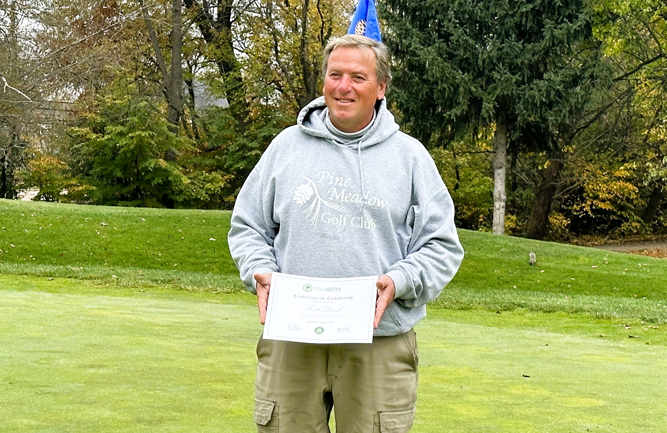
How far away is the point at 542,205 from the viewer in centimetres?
2827

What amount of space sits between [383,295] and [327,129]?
0.57m

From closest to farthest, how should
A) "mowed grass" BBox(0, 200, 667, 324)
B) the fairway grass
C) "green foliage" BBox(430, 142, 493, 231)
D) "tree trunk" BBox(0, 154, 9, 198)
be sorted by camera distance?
the fairway grass < "mowed grass" BBox(0, 200, 667, 324) < "tree trunk" BBox(0, 154, 9, 198) < "green foliage" BBox(430, 142, 493, 231)

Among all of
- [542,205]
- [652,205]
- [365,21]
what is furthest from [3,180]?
[652,205]

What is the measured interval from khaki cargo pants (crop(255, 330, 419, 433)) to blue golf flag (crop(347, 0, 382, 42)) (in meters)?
7.05

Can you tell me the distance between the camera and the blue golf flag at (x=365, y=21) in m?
9.12

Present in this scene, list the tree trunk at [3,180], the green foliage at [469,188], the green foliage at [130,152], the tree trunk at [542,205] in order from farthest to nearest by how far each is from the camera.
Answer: the green foliage at [469,188], the tree trunk at [3,180], the tree trunk at [542,205], the green foliage at [130,152]

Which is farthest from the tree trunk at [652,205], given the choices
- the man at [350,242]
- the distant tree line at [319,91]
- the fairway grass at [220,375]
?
the man at [350,242]

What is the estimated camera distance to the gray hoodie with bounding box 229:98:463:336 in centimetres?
231

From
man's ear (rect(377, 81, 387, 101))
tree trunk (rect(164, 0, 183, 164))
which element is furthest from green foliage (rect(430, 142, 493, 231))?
man's ear (rect(377, 81, 387, 101))

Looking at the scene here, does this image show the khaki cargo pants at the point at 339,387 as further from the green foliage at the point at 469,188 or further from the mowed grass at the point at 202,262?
the green foliage at the point at 469,188

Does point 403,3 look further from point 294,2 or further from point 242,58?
point 242,58

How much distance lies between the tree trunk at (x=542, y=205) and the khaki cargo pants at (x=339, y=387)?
26463 mm

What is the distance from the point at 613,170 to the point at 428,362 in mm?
24661

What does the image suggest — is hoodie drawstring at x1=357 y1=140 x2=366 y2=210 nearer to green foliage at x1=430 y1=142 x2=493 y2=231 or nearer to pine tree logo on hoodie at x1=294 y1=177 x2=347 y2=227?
pine tree logo on hoodie at x1=294 y1=177 x2=347 y2=227
